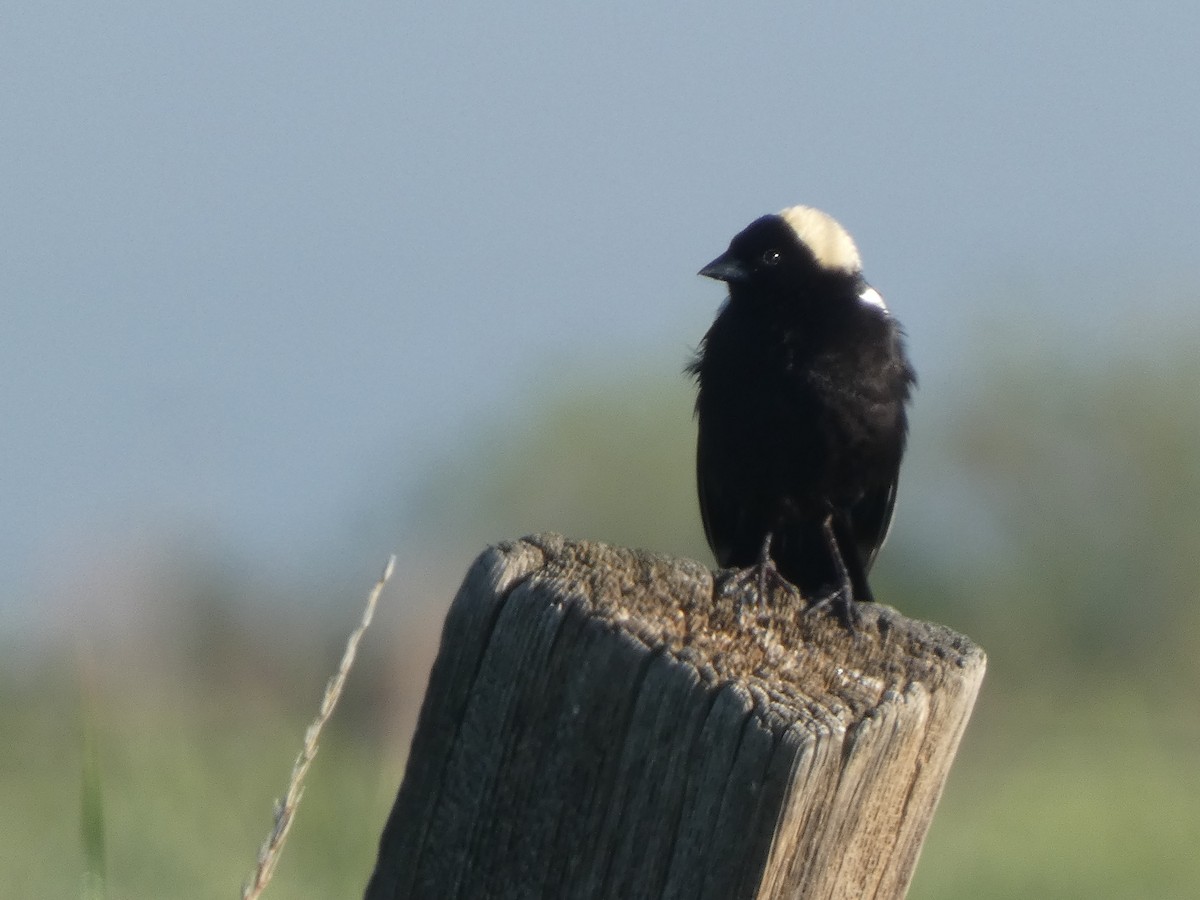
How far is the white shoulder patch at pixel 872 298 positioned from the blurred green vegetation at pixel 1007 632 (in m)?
2.76

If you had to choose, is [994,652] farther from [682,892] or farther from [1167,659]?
[682,892]

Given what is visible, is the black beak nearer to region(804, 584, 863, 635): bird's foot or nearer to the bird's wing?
the bird's wing

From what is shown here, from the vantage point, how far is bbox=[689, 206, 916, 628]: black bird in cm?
430

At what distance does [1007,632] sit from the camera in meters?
14.5

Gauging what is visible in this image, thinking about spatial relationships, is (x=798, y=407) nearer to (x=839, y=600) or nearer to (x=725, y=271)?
(x=725, y=271)

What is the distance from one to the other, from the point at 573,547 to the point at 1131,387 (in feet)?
46.0

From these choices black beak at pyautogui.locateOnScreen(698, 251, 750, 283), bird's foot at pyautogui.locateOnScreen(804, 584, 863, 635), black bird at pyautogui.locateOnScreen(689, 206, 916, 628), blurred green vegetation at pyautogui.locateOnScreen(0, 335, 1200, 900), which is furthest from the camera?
blurred green vegetation at pyautogui.locateOnScreen(0, 335, 1200, 900)

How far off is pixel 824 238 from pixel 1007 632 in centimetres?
1032

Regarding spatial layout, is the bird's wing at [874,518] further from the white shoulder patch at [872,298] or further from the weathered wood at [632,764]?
the weathered wood at [632,764]

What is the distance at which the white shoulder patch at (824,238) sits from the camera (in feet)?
15.7

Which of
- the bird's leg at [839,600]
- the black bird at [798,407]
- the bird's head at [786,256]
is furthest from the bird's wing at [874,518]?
the bird's head at [786,256]

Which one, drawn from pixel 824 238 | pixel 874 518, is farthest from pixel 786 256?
pixel 874 518

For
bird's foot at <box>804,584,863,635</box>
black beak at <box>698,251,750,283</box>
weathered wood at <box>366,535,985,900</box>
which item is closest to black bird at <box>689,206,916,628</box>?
black beak at <box>698,251,750,283</box>

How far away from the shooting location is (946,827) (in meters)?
11.4
